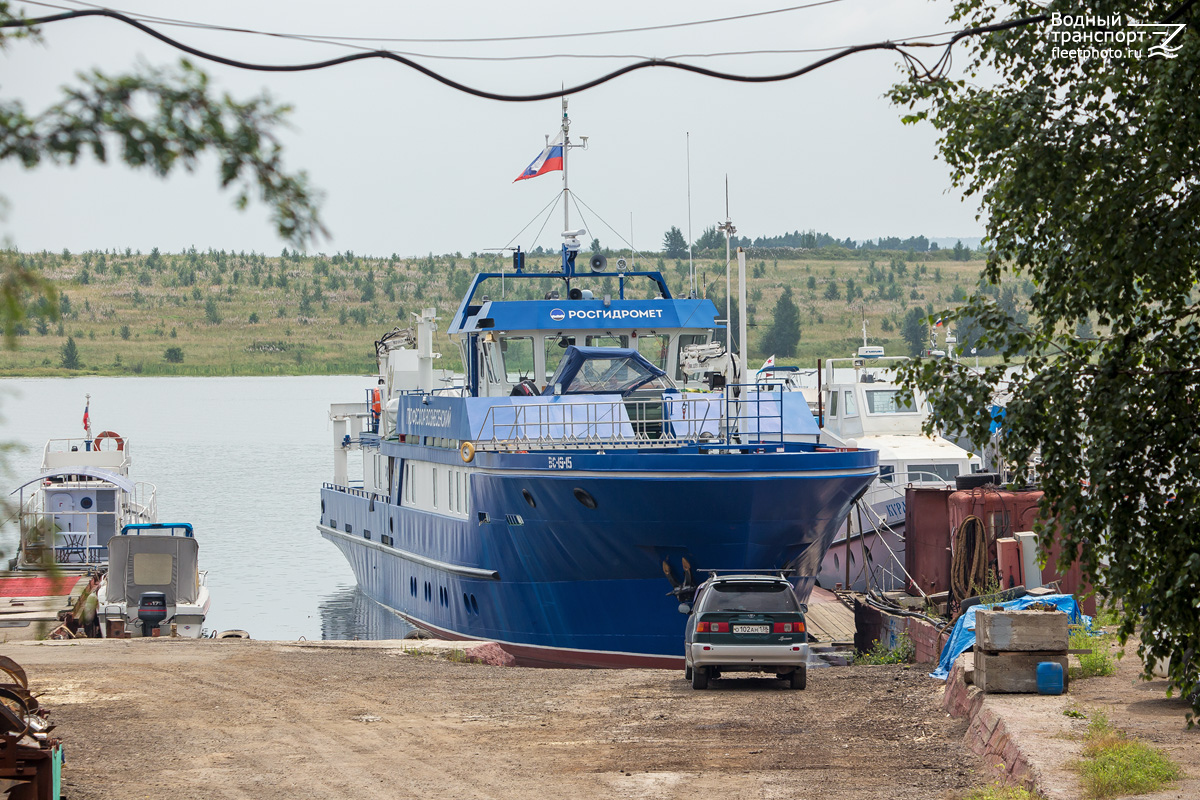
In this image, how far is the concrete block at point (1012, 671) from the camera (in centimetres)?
1363

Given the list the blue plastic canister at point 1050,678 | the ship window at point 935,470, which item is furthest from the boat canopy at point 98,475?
the blue plastic canister at point 1050,678

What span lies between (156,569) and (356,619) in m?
9.65

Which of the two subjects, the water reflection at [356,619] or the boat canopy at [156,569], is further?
the water reflection at [356,619]

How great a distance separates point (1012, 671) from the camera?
13.6m

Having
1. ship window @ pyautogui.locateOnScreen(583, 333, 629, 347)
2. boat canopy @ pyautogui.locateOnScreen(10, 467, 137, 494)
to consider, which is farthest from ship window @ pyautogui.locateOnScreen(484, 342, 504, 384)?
boat canopy @ pyautogui.locateOnScreen(10, 467, 137, 494)

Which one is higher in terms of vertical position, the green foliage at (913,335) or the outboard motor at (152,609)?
the green foliage at (913,335)

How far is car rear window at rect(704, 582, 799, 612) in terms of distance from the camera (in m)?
16.6

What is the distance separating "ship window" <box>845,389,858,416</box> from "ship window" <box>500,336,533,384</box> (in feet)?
39.6

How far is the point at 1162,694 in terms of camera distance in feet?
44.1

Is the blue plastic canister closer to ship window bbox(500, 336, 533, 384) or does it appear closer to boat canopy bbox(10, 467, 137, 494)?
ship window bbox(500, 336, 533, 384)

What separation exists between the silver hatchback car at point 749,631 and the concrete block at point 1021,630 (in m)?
3.28

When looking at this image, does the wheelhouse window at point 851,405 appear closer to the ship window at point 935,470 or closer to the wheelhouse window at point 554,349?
the ship window at point 935,470

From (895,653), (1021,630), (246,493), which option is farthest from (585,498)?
(246,493)

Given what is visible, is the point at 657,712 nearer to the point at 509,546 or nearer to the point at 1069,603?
the point at 1069,603
